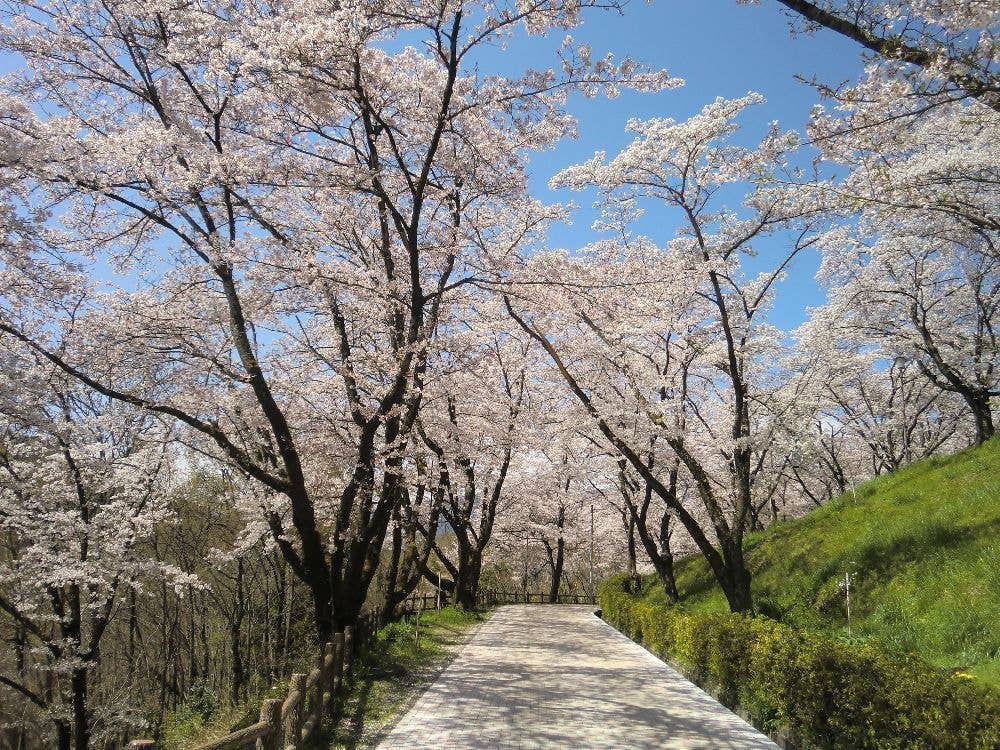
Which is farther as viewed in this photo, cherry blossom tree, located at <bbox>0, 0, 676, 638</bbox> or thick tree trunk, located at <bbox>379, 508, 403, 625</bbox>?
thick tree trunk, located at <bbox>379, 508, 403, 625</bbox>

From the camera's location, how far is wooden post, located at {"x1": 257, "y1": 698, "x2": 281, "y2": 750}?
4988 mm

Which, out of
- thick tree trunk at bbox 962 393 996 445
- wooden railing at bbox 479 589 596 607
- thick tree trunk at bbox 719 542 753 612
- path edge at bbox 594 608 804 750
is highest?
thick tree trunk at bbox 962 393 996 445

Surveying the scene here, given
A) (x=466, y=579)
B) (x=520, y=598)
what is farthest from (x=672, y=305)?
(x=520, y=598)

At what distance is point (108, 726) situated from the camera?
48.1ft

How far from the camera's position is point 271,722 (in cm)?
506

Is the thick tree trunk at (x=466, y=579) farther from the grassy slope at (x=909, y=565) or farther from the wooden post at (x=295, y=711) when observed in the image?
the wooden post at (x=295, y=711)

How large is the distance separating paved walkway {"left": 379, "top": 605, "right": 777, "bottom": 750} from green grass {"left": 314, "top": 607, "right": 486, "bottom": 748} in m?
0.32

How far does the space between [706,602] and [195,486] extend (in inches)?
709

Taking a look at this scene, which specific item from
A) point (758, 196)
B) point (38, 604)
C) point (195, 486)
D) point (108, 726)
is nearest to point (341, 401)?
point (38, 604)

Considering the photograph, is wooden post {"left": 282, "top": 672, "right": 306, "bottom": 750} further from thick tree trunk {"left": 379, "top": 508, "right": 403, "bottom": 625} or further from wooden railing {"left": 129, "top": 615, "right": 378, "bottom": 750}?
thick tree trunk {"left": 379, "top": 508, "right": 403, "bottom": 625}

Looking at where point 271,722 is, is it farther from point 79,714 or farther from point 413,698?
point 79,714

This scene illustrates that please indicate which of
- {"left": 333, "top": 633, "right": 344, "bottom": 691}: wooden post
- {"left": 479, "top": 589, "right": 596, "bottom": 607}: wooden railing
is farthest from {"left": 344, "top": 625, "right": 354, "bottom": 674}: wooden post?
{"left": 479, "top": 589, "right": 596, "bottom": 607}: wooden railing

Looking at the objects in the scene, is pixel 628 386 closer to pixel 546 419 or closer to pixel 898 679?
pixel 546 419

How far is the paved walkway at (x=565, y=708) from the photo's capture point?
639 cm
